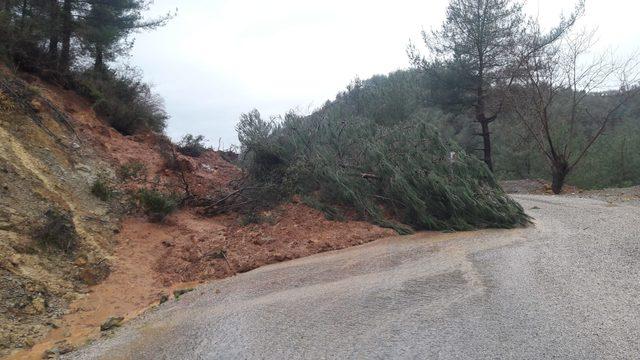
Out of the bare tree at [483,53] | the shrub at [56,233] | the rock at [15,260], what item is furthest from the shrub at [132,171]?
the bare tree at [483,53]

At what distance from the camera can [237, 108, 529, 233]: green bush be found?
7.34 metres

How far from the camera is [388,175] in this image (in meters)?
8.08

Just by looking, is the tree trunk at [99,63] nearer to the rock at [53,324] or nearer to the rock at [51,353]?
the rock at [53,324]

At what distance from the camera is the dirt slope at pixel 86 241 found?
530 cm

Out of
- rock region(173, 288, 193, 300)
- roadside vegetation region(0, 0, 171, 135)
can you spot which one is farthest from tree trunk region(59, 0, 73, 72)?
rock region(173, 288, 193, 300)

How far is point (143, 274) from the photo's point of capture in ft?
21.9

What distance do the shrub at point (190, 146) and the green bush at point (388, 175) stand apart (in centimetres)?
433

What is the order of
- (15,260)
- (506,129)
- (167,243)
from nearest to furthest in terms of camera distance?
(15,260)
(167,243)
(506,129)

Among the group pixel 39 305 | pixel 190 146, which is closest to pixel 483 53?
pixel 190 146

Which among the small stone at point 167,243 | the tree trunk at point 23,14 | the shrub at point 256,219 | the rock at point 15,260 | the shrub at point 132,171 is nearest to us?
the rock at point 15,260

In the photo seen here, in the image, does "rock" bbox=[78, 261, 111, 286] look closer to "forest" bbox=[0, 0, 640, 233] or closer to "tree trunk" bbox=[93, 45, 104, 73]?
"forest" bbox=[0, 0, 640, 233]

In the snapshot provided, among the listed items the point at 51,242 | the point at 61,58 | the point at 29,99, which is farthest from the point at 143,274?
the point at 61,58

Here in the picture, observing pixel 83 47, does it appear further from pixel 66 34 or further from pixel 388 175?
pixel 388 175

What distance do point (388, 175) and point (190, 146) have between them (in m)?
7.67
